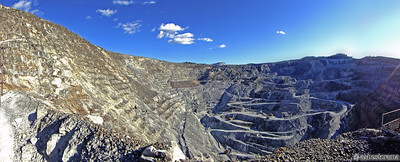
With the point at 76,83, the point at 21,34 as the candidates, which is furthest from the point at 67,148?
the point at 21,34

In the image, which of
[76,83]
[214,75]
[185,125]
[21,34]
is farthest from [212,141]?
[214,75]

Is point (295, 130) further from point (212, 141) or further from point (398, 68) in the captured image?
point (398, 68)

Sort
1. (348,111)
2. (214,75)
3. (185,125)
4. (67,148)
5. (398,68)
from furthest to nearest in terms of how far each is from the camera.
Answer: (214,75) < (398,68) < (185,125) < (348,111) < (67,148)

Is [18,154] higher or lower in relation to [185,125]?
higher

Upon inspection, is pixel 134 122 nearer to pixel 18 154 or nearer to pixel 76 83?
pixel 76 83

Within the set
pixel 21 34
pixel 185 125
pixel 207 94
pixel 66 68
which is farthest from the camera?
pixel 207 94

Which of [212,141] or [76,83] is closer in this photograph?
[76,83]

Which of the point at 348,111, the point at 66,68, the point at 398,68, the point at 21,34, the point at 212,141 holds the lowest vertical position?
the point at 212,141
